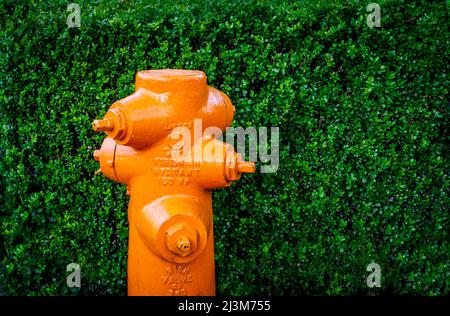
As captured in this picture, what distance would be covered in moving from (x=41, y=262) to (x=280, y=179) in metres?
1.77

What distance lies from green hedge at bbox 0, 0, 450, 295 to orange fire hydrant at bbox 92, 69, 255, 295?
114 cm

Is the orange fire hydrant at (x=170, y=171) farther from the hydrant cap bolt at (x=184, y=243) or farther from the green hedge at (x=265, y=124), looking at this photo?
the green hedge at (x=265, y=124)

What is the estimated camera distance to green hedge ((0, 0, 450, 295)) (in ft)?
12.5

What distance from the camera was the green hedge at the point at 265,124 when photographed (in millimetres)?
3805

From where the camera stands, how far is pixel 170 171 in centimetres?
266

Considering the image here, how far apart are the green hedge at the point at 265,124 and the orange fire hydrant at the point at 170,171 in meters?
1.14

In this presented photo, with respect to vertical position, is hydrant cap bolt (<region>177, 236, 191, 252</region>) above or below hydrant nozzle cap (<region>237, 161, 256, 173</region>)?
below

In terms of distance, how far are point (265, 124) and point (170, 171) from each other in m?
1.39

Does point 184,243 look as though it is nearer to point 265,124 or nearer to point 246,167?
point 246,167

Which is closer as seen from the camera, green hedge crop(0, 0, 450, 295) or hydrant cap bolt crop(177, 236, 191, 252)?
hydrant cap bolt crop(177, 236, 191, 252)

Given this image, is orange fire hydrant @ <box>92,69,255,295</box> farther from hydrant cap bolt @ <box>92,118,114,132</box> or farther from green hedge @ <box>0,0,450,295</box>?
green hedge @ <box>0,0,450,295</box>

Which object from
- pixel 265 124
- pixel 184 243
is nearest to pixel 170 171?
pixel 184 243

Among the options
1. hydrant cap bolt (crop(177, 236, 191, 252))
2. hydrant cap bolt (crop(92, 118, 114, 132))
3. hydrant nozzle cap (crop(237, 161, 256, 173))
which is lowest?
hydrant cap bolt (crop(177, 236, 191, 252))

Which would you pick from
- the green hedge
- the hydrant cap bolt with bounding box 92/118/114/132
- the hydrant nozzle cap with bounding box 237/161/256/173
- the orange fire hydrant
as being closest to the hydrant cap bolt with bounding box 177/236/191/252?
the orange fire hydrant
